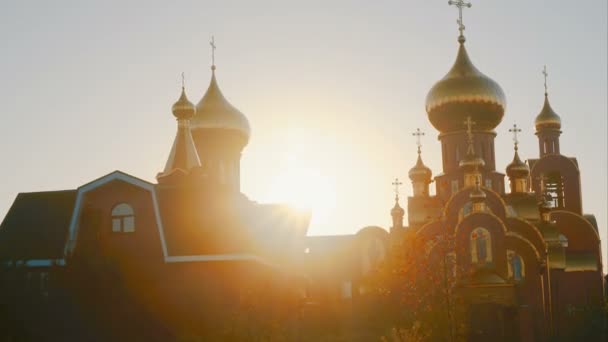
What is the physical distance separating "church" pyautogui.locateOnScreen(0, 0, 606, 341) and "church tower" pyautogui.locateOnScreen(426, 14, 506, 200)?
64 mm

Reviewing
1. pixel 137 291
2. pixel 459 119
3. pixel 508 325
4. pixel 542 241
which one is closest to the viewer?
pixel 137 291

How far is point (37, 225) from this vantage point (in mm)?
27797

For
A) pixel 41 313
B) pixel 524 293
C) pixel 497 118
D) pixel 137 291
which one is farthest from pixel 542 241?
pixel 41 313

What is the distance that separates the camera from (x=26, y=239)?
27641 millimetres

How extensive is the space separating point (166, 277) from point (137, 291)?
1583mm

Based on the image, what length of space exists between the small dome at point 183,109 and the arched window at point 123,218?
7.25m

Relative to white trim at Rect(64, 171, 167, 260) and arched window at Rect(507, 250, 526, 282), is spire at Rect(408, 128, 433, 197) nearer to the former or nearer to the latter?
arched window at Rect(507, 250, 526, 282)

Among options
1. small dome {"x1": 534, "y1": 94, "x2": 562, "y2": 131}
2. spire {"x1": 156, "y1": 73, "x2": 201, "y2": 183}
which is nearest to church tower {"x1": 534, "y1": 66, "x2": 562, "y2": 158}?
small dome {"x1": 534, "y1": 94, "x2": 562, "y2": 131}

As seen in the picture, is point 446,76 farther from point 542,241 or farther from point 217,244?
point 217,244

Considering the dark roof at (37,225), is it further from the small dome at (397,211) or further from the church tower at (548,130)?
the church tower at (548,130)

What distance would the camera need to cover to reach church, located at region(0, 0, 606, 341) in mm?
24312

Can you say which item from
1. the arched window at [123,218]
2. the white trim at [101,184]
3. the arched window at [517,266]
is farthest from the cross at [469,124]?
the arched window at [123,218]

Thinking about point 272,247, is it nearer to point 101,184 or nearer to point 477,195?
point 101,184

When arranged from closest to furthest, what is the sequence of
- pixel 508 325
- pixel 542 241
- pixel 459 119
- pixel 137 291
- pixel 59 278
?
pixel 59 278
pixel 137 291
pixel 508 325
pixel 542 241
pixel 459 119
